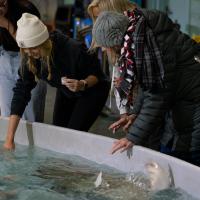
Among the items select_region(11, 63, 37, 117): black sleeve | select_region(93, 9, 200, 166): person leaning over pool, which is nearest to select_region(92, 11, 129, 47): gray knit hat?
select_region(93, 9, 200, 166): person leaning over pool

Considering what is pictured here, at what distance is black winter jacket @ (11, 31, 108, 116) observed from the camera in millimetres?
3963

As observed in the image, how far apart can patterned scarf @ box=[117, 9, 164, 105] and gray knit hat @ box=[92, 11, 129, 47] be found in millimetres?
31

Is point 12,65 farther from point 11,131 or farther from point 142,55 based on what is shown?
point 142,55

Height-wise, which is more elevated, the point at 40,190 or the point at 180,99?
the point at 180,99

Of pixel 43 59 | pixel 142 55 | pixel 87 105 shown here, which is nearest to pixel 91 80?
pixel 87 105

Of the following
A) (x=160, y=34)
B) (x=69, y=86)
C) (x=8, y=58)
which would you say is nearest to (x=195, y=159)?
(x=160, y=34)

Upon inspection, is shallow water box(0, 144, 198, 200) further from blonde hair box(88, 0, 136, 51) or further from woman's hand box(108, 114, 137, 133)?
blonde hair box(88, 0, 136, 51)

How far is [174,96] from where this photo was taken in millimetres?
3162

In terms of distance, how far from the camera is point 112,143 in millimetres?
3629

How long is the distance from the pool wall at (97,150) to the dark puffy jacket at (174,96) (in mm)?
160

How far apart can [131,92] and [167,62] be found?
1.06 feet

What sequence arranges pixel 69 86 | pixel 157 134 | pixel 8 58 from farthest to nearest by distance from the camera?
pixel 8 58
pixel 69 86
pixel 157 134

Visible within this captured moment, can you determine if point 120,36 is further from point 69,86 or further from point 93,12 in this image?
point 69,86

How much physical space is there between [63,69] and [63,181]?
2.91 feet
